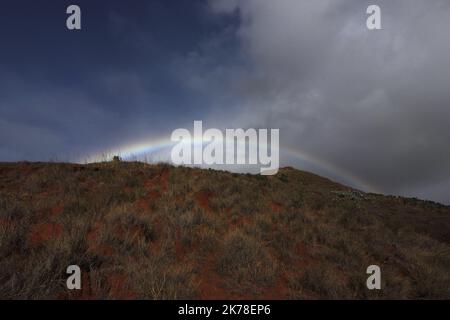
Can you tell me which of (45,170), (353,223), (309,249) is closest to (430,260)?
(353,223)

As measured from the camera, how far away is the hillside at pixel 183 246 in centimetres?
530

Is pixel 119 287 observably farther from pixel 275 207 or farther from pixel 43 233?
pixel 275 207

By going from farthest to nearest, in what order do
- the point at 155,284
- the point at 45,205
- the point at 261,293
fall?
1. the point at 45,205
2. the point at 261,293
3. the point at 155,284

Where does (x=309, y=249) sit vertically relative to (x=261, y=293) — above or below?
above

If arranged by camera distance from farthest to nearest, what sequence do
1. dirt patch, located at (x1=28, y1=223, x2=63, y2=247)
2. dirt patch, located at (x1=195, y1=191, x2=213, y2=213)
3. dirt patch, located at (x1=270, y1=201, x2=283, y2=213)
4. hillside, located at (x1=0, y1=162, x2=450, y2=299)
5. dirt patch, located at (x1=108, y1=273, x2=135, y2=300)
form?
dirt patch, located at (x1=270, y1=201, x2=283, y2=213), dirt patch, located at (x1=195, y1=191, x2=213, y2=213), dirt patch, located at (x1=28, y1=223, x2=63, y2=247), hillside, located at (x1=0, y1=162, x2=450, y2=299), dirt patch, located at (x1=108, y1=273, x2=135, y2=300)

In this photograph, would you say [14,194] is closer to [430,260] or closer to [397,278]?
[397,278]

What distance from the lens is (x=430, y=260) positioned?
1069cm

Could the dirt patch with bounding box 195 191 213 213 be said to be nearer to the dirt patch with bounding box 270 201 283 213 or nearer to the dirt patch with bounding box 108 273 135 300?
the dirt patch with bounding box 270 201 283 213

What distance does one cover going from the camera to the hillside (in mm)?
5297

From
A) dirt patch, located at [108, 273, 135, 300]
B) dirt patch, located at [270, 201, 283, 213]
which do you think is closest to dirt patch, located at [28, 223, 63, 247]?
dirt patch, located at [108, 273, 135, 300]

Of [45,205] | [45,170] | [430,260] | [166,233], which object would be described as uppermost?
[45,170]
